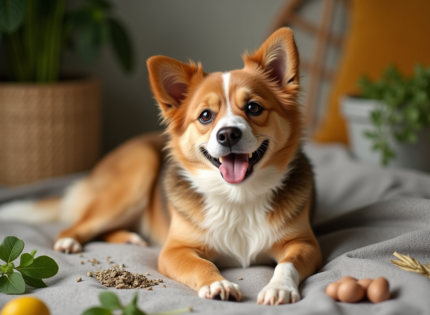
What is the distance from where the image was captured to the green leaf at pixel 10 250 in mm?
1498

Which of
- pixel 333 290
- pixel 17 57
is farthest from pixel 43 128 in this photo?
pixel 333 290

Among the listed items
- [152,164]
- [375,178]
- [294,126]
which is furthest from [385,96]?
[152,164]

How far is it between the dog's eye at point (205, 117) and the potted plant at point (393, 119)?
1246 millimetres

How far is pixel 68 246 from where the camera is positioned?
1.99 metres

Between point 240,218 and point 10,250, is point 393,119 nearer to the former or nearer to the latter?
point 240,218

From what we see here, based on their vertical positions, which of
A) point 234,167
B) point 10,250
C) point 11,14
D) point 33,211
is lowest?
point 33,211

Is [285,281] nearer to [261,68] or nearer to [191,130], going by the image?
[191,130]

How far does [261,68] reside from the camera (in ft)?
5.89

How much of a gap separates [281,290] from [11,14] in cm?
212

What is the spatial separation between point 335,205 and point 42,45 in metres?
2.20

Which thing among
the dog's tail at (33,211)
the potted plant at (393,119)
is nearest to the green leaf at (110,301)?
the dog's tail at (33,211)

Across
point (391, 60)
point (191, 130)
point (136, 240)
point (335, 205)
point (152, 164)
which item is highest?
point (391, 60)

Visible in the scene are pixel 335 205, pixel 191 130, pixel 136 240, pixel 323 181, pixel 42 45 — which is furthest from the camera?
pixel 42 45

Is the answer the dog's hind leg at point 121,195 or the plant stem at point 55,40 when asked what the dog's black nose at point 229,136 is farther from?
the plant stem at point 55,40
